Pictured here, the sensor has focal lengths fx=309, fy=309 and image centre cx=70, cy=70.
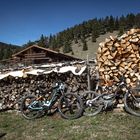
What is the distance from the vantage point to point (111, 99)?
369 inches

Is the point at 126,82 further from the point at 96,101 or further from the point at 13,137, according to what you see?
the point at 13,137

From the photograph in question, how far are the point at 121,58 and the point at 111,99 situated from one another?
1.65 meters

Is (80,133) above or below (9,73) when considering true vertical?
below

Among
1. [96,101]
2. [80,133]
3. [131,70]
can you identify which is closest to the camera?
[80,133]

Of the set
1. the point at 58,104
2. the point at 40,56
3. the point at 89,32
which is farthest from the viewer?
the point at 89,32

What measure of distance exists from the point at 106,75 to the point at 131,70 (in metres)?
0.83

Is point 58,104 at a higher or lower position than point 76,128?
higher

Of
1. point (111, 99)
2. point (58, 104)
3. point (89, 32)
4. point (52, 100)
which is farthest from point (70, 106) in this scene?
Answer: point (89, 32)

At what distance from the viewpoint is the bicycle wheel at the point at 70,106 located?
9.22m

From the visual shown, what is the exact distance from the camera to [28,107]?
9.85 meters

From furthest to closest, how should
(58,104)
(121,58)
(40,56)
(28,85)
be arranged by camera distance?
(40,56)
(28,85)
(121,58)
(58,104)

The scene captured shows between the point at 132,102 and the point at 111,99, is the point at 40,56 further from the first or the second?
the point at 132,102

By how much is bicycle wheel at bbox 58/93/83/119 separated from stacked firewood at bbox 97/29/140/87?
4.53 feet

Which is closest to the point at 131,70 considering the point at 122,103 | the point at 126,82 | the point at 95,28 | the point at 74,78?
the point at 126,82
